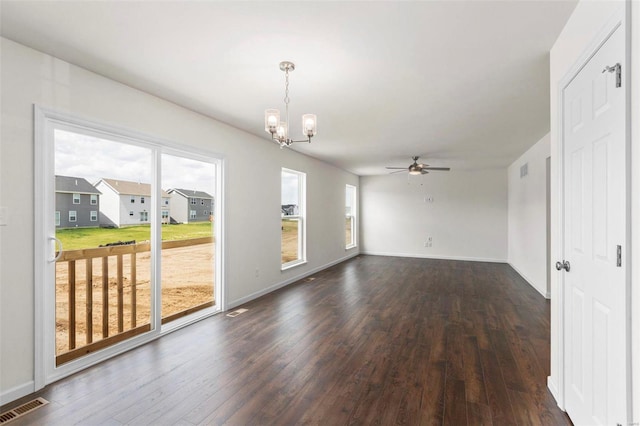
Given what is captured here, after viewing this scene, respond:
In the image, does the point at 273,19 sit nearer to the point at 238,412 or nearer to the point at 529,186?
the point at 238,412

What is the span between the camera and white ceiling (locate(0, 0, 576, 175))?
6.11 feet

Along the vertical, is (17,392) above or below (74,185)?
below

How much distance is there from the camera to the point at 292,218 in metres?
6.04

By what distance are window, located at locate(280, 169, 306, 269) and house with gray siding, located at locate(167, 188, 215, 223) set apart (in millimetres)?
1678

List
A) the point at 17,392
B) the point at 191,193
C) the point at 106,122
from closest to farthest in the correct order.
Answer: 1. the point at 17,392
2. the point at 106,122
3. the point at 191,193

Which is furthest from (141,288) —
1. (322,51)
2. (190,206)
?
(322,51)

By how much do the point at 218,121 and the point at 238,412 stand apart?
3.36 m

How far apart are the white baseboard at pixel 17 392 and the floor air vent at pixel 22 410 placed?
0.38 ft

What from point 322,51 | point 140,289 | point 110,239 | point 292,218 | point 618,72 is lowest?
point 140,289

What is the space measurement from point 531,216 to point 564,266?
14.3 feet

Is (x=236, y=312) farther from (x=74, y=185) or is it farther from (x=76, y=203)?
(x=74, y=185)

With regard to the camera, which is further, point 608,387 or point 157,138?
point 157,138

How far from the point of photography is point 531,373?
2551mm

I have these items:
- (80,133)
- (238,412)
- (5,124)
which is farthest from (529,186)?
(5,124)
